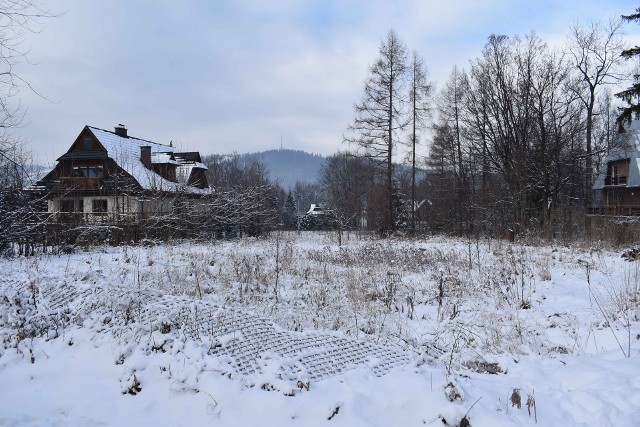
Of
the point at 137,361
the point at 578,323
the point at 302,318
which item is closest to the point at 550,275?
the point at 578,323

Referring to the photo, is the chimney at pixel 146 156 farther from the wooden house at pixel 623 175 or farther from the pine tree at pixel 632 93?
the wooden house at pixel 623 175

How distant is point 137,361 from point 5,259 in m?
8.67

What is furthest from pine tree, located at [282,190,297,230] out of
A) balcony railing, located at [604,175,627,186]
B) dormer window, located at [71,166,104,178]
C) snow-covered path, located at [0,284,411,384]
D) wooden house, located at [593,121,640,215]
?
snow-covered path, located at [0,284,411,384]

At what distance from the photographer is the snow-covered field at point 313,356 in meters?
3.28

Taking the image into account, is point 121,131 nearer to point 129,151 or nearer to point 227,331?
point 129,151

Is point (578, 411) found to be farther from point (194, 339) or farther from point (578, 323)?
point (194, 339)

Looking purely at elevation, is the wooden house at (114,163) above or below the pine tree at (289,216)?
above

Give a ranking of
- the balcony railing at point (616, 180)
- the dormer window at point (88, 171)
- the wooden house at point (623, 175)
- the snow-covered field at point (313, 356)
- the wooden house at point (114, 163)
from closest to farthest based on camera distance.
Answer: the snow-covered field at point (313, 356) < the wooden house at point (114, 163) < the dormer window at point (88, 171) < the wooden house at point (623, 175) < the balcony railing at point (616, 180)

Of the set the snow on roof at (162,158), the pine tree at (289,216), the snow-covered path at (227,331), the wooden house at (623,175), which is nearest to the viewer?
the snow-covered path at (227,331)

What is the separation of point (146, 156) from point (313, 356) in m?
27.6

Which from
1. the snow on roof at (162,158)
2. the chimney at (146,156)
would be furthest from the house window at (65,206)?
the chimney at (146,156)

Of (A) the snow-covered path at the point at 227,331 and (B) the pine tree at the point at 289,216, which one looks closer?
(A) the snow-covered path at the point at 227,331

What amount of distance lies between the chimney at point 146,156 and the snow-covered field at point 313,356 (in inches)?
883

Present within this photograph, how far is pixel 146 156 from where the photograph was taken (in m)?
28.4
